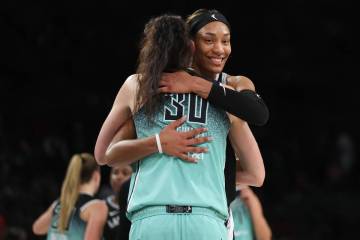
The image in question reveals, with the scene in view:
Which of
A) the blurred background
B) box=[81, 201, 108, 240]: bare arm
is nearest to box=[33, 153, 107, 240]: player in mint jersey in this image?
box=[81, 201, 108, 240]: bare arm

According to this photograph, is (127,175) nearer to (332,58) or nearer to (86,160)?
(86,160)

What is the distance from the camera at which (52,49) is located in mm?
11070

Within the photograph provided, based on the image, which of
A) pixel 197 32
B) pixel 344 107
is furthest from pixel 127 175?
pixel 344 107

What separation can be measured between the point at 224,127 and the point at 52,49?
780 centimetres

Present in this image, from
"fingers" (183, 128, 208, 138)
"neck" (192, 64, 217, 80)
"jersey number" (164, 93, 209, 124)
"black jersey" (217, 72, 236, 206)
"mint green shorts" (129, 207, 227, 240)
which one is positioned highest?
"neck" (192, 64, 217, 80)

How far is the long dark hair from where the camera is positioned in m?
3.49

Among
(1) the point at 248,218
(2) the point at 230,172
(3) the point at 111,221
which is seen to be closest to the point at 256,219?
(1) the point at 248,218

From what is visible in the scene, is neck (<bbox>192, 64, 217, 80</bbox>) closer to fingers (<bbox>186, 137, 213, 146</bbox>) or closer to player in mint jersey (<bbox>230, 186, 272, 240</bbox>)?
fingers (<bbox>186, 137, 213, 146</bbox>)

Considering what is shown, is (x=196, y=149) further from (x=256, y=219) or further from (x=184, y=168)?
(x=256, y=219)

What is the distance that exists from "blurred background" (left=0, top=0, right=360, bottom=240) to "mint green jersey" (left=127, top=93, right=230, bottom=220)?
19.8 feet

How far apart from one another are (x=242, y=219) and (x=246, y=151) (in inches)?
100

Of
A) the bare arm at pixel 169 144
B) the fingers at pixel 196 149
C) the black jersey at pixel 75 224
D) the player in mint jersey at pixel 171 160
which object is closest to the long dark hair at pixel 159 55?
the player in mint jersey at pixel 171 160

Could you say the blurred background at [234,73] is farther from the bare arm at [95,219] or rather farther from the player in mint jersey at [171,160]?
the player in mint jersey at [171,160]

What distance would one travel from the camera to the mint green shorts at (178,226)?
3.34 m
